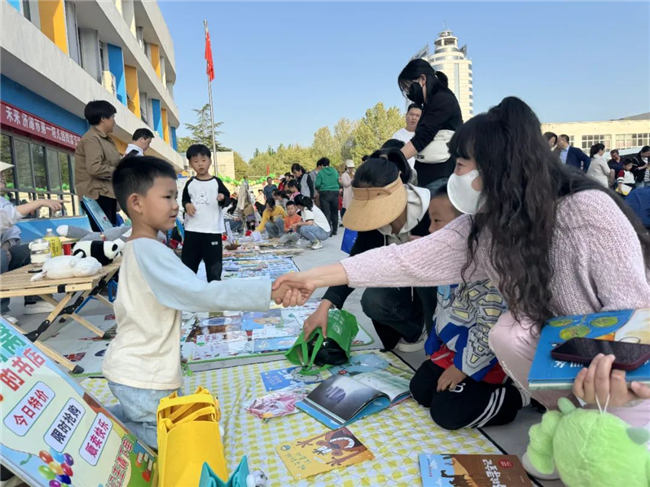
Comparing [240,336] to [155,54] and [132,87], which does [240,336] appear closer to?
[132,87]

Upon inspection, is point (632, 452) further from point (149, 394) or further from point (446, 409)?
point (149, 394)

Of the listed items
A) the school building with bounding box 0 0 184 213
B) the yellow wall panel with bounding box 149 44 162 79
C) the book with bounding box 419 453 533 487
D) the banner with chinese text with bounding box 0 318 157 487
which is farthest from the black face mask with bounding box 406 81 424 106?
the yellow wall panel with bounding box 149 44 162 79

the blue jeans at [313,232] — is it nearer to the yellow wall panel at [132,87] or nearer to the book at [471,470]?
the book at [471,470]

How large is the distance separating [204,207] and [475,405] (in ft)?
9.54

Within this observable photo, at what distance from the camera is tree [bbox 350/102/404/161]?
3944 centimetres

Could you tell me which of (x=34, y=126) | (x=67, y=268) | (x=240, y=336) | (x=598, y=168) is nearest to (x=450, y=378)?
(x=240, y=336)

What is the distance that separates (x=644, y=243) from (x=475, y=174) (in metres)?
0.55

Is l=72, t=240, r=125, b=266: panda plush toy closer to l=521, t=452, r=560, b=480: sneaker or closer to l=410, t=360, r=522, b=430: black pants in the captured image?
l=410, t=360, r=522, b=430: black pants

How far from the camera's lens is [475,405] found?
5.64 feet

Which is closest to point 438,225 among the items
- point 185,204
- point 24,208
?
point 185,204

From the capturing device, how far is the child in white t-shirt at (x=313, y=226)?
7.69 meters

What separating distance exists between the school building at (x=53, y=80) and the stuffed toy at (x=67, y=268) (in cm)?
394

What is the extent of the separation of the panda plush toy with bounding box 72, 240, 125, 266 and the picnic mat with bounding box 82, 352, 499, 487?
1.31 metres

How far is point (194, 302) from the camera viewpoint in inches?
58.0
